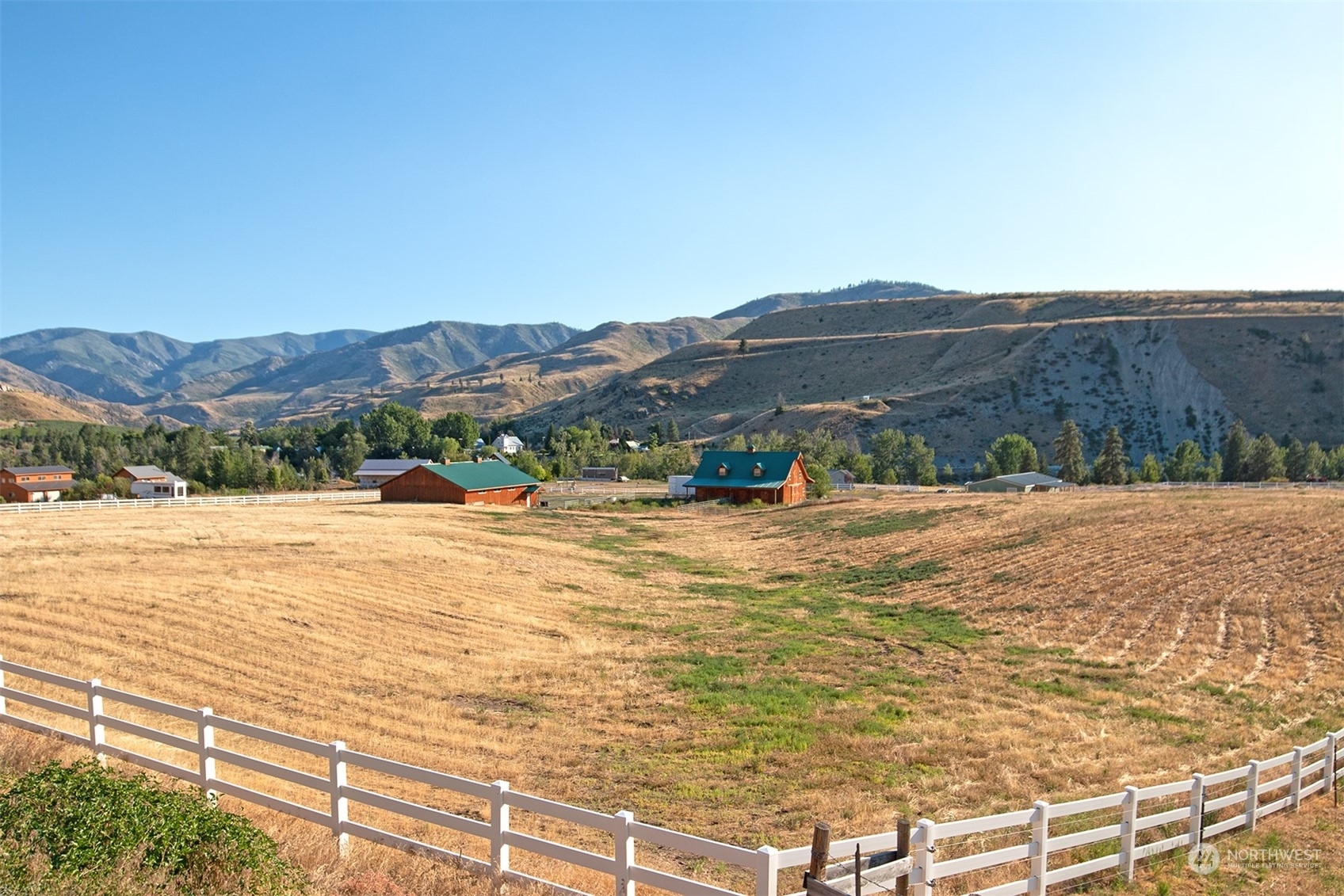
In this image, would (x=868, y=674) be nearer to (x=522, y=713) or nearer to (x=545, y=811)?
(x=522, y=713)

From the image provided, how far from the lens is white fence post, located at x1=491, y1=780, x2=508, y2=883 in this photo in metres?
8.12

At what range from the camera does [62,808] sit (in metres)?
7.76

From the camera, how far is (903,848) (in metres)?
7.32

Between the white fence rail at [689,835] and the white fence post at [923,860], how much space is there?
0.6 inches

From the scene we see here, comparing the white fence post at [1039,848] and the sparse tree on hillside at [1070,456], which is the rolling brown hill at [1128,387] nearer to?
the sparse tree on hillside at [1070,456]

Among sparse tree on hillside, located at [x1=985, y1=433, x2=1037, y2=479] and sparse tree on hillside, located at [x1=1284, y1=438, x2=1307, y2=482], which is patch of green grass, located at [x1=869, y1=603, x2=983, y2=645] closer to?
sparse tree on hillside, located at [x1=985, y1=433, x2=1037, y2=479]

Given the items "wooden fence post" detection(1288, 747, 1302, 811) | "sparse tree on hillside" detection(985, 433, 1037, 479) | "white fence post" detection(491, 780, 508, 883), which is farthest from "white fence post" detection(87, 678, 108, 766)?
"sparse tree on hillside" detection(985, 433, 1037, 479)

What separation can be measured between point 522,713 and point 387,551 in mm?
24184

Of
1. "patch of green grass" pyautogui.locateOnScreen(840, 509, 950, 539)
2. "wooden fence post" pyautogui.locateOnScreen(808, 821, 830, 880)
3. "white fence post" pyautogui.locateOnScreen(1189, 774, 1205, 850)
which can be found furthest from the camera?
"patch of green grass" pyautogui.locateOnScreen(840, 509, 950, 539)

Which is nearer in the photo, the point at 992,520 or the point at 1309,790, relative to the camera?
the point at 1309,790

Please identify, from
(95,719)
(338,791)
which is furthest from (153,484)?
(338,791)

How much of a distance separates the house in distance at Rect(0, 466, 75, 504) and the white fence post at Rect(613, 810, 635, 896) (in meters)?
127

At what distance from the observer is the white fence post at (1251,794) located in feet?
37.1

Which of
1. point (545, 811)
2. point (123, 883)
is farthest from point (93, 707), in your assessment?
point (545, 811)
